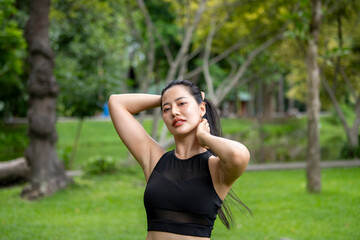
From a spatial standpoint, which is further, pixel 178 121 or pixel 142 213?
pixel 142 213

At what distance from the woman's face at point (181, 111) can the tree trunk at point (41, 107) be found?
744 cm

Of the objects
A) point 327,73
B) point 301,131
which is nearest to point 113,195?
point 327,73

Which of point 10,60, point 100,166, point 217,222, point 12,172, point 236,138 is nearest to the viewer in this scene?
point 217,222

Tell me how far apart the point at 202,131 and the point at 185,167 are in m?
0.22

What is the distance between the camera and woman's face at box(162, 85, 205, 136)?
2.32 meters

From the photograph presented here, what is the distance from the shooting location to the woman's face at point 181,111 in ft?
7.61

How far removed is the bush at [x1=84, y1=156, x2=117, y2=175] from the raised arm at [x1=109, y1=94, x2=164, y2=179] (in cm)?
1032

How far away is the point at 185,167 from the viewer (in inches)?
90.8

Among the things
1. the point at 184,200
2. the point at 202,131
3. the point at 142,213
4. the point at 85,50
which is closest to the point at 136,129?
the point at 202,131

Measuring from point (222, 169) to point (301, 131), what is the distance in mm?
28340

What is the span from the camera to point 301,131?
2934 centimetres

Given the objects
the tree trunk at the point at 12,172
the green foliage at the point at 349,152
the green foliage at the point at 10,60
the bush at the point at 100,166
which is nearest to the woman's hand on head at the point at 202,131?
the green foliage at the point at 10,60

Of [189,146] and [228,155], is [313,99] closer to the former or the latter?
[189,146]

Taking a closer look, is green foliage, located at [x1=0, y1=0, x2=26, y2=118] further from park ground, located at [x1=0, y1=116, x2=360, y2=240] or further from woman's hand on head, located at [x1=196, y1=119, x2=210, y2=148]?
woman's hand on head, located at [x1=196, y1=119, x2=210, y2=148]
